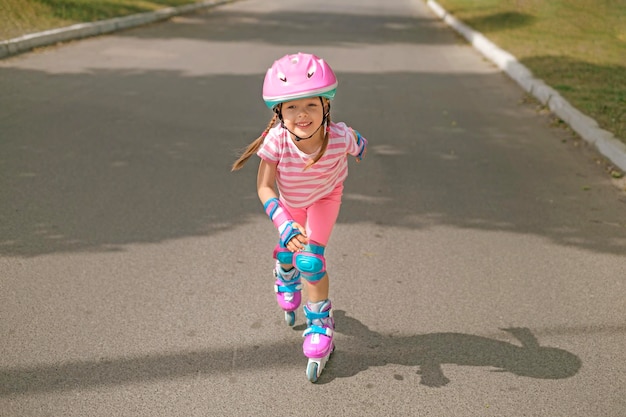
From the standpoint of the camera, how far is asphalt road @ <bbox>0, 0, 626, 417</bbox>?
333 centimetres

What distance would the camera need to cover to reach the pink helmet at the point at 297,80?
308 centimetres

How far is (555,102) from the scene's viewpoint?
936 centimetres

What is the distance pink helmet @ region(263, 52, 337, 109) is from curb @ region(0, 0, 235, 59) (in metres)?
9.85

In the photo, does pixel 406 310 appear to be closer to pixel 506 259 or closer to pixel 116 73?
pixel 506 259

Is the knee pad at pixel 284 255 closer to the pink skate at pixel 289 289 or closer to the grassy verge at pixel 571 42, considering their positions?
the pink skate at pixel 289 289

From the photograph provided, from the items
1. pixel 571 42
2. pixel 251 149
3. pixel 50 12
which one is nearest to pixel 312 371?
pixel 251 149

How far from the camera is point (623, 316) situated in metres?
4.10

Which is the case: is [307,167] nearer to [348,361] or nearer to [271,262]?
[348,361]

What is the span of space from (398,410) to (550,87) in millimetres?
7920

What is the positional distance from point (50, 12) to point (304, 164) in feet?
45.3

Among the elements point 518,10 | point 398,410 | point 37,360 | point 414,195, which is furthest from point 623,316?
point 518,10

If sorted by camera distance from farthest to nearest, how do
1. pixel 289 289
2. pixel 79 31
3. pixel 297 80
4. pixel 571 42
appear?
pixel 571 42
pixel 79 31
pixel 289 289
pixel 297 80

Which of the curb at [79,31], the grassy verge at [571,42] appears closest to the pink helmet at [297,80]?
the grassy verge at [571,42]

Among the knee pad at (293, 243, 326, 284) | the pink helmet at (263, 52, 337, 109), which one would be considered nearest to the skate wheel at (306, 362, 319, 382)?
the knee pad at (293, 243, 326, 284)
